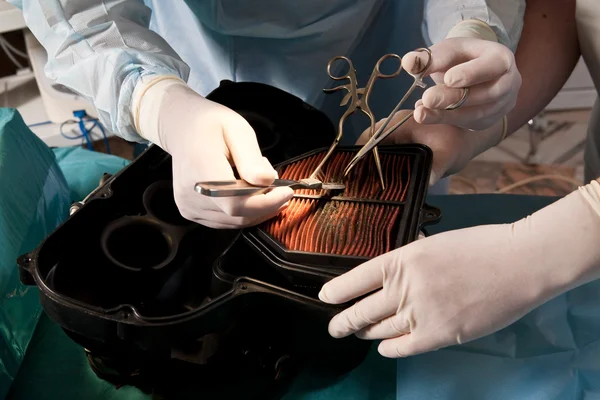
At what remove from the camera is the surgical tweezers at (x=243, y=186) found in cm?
65

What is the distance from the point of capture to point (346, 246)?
759mm

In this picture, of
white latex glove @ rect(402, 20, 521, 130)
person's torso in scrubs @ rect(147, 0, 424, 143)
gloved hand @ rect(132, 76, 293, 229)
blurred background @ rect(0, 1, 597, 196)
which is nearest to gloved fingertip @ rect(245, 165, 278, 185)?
gloved hand @ rect(132, 76, 293, 229)

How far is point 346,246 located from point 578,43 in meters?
0.75

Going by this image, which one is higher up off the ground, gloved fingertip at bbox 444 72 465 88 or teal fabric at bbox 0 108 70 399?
gloved fingertip at bbox 444 72 465 88

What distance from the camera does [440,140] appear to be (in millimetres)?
977

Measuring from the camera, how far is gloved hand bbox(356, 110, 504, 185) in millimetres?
971

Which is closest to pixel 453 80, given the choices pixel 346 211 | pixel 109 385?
pixel 346 211

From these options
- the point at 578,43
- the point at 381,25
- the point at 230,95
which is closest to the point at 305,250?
the point at 230,95

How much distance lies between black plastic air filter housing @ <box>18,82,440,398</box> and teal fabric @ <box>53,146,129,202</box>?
0.38 m

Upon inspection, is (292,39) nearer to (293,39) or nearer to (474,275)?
(293,39)

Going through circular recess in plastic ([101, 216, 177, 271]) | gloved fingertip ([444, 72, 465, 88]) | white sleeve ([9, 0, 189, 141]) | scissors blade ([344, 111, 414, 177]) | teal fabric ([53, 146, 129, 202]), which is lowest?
teal fabric ([53, 146, 129, 202])

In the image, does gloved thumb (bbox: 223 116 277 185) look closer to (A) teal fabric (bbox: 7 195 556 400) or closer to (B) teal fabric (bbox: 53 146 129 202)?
(A) teal fabric (bbox: 7 195 556 400)

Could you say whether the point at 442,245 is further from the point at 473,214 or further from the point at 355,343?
the point at 473,214

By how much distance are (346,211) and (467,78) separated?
26cm
